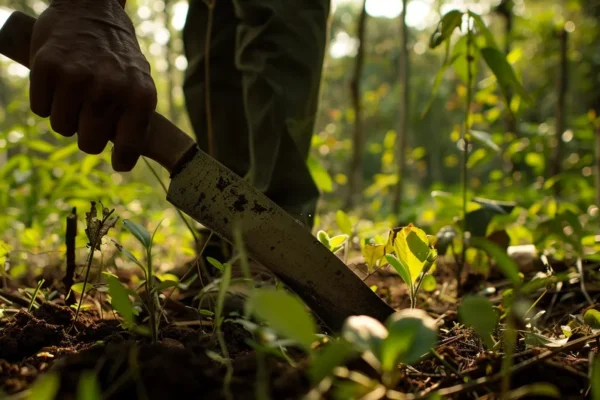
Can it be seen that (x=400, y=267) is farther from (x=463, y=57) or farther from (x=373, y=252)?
(x=463, y=57)

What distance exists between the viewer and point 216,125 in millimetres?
2133

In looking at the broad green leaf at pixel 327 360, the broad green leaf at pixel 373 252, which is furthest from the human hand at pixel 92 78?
the broad green leaf at pixel 327 360

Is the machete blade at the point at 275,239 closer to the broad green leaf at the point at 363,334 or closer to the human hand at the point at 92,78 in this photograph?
the human hand at the point at 92,78

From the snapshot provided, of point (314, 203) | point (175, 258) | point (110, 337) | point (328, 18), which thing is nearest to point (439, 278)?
point (314, 203)

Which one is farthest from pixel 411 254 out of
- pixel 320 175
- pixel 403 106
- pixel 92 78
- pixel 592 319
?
pixel 403 106

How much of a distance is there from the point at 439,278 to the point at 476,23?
0.94m

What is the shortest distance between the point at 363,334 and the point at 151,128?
696 mm

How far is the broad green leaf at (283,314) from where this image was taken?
1.84 feet

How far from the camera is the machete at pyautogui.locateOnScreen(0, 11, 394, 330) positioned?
3.44ft

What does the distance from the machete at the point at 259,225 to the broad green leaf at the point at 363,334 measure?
0.37m

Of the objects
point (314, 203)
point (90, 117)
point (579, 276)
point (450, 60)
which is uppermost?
point (450, 60)

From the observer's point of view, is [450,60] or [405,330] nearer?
[405,330]

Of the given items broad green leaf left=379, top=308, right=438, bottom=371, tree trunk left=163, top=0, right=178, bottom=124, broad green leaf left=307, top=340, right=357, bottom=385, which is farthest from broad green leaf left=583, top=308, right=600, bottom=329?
tree trunk left=163, top=0, right=178, bottom=124

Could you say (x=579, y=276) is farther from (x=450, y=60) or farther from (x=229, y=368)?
(x=229, y=368)
